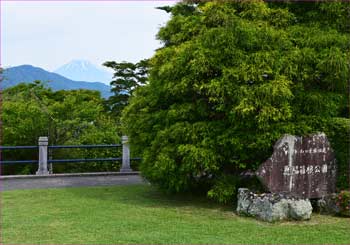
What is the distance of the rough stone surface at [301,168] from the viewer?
8.20 meters

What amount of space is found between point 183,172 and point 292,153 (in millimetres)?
1946

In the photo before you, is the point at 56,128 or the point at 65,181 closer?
the point at 65,181

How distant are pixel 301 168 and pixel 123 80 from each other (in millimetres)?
18566

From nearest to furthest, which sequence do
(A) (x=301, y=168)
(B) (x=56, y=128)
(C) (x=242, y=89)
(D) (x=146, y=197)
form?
(C) (x=242, y=89) → (A) (x=301, y=168) → (D) (x=146, y=197) → (B) (x=56, y=128)

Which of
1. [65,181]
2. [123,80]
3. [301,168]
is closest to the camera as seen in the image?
[301,168]

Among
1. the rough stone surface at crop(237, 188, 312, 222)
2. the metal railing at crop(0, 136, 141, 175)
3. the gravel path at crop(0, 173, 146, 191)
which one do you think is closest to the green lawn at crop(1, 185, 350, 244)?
the rough stone surface at crop(237, 188, 312, 222)

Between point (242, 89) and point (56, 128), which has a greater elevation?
point (242, 89)

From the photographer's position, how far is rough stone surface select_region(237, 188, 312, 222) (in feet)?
25.3

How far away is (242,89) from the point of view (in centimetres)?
Result: 816

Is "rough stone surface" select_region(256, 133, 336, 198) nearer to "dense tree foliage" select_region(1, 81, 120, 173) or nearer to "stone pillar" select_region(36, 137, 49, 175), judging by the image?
"stone pillar" select_region(36, 137, 49, 175)

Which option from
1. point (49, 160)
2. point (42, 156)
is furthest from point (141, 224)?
point (49, 160)

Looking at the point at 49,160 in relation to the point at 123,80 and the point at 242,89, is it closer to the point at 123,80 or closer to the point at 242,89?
the point at 242,89

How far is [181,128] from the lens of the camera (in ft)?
28.5

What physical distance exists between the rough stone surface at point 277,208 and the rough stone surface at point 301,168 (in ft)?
1.18
